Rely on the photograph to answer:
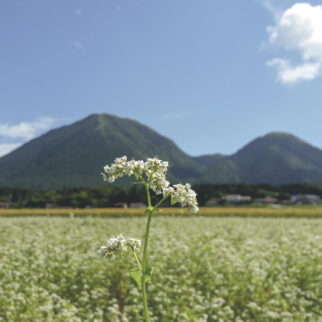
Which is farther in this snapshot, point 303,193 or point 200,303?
point 303,193

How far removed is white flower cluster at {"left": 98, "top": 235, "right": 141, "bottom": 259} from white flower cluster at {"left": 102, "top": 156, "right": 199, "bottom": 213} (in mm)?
547

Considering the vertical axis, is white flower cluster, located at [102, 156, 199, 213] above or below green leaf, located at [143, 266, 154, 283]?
above

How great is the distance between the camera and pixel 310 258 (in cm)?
1405

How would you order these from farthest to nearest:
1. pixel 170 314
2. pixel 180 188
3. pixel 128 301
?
pixel 128 301
pixel 170 314
pixel 180 188

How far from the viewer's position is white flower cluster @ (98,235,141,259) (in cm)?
319

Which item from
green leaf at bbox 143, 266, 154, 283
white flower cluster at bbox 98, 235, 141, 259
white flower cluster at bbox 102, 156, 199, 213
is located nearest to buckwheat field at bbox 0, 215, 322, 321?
white flower cluster at bbox 98, 235, 141, 259

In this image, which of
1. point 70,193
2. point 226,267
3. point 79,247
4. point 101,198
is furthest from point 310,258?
point 70,193

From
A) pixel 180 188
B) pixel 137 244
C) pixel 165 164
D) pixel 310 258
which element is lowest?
pixel 310 258

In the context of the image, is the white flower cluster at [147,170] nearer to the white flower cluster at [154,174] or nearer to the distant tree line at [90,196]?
the white flower cluster at [154,174]

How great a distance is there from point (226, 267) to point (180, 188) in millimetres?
9564

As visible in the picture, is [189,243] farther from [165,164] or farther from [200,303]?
[165,164]

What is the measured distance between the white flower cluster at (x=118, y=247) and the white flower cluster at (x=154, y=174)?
55 cm

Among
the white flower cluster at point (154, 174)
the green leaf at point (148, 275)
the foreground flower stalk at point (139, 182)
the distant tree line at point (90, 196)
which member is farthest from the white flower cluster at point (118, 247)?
the distant tree line at point (90, 196)

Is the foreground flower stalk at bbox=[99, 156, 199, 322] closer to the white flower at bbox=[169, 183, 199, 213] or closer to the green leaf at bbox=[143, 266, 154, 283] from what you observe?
the white flower at bbox=[169, 183, 199, 213]
